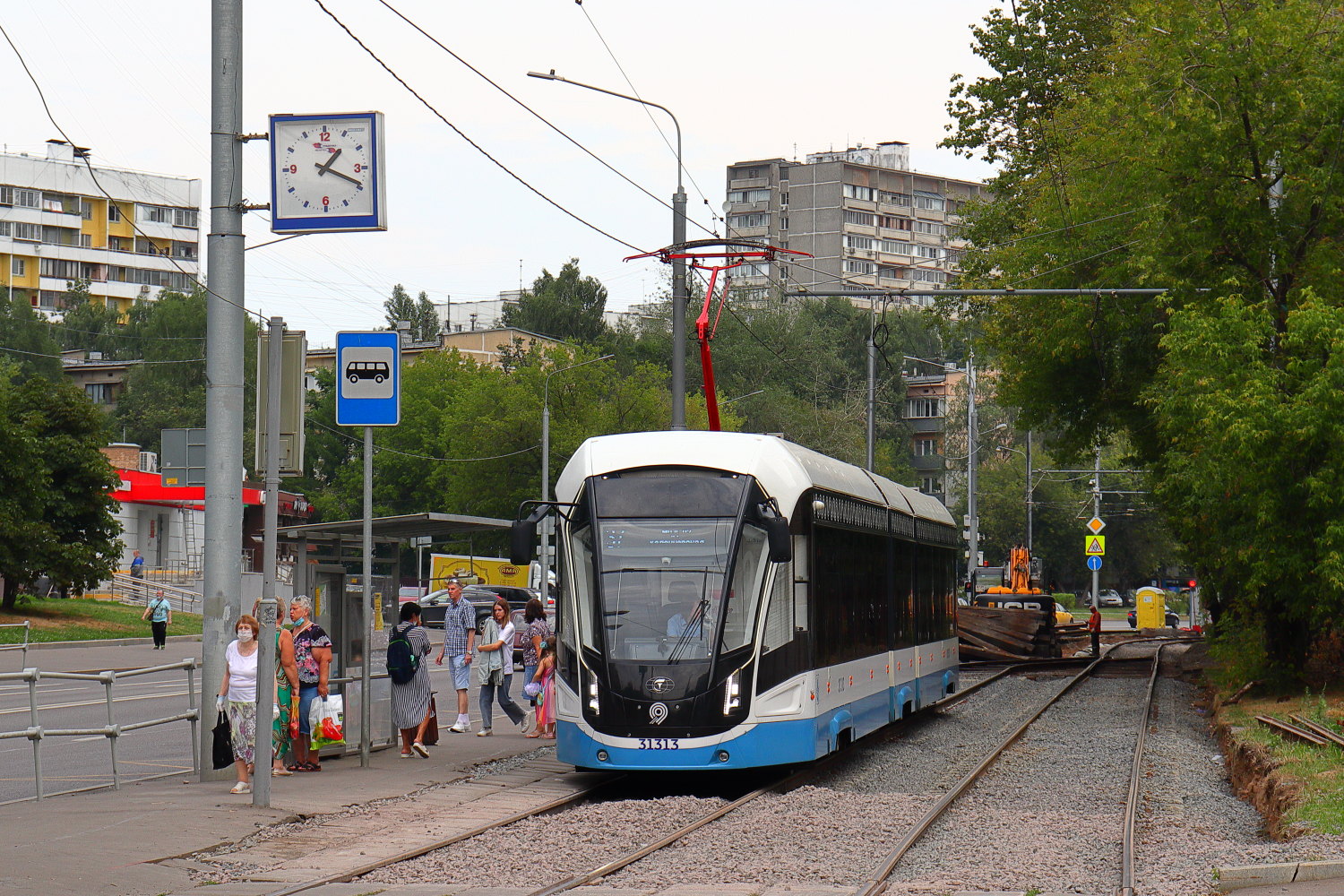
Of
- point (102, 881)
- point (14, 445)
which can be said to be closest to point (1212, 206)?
point (102, 881)

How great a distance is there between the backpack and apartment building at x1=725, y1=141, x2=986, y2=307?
10364cm

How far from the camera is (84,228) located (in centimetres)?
11506

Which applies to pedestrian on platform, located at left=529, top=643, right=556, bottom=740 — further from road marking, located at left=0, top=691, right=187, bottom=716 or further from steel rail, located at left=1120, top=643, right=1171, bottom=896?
road marking, located at left=0, top=691, right=187, bottom=716

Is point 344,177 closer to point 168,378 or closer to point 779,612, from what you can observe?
point 779,612

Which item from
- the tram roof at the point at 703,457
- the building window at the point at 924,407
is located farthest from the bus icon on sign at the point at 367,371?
the building window at the point at 924,407

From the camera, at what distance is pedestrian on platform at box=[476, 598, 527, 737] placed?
59.8ft

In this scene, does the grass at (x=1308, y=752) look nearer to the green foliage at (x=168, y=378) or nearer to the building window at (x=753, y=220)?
the green foliage at (x=168, y=378)

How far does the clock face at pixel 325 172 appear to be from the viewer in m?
13.1

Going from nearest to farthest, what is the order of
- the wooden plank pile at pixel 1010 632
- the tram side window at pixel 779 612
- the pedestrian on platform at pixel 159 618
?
the tram side window at pixel 779 612, the pedestrian on platform at pixel 159 618, the wooden plank pile at pixel 1010 632

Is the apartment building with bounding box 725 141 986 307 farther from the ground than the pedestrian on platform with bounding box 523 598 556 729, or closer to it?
farther from the ground

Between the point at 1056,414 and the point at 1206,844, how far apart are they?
74.5ft

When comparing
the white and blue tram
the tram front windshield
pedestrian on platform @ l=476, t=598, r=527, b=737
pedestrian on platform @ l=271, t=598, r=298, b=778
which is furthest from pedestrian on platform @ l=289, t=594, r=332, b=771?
pedestrian on platform @ l=476, t=598, r=527, b=737

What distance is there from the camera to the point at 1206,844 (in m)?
11.2

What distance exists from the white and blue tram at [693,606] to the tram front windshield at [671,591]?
0.01m
